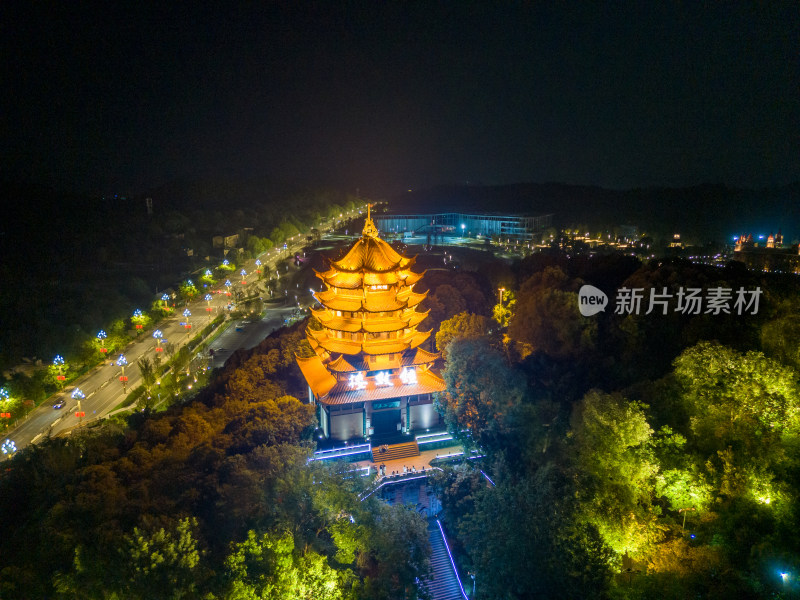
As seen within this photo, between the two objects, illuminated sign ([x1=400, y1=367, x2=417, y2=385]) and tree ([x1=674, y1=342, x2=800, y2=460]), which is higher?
tree ([x1=674, y1=342, x2=800, y2=460])

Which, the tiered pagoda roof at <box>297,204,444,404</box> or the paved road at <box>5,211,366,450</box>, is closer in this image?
the tiered pagoda roof at <box>297,204,444,404</box>

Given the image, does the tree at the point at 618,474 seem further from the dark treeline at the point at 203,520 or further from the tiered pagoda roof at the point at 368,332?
the tiered pagoda roof at the point at 368,332

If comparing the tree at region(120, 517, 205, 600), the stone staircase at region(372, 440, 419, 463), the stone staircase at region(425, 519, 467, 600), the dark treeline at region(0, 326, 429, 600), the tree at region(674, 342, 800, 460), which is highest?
the tree at region(674, 342, 800, 460)

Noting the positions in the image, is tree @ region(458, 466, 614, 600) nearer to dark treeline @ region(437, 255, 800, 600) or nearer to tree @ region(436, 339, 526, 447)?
dark treeline @ region(437, 255, 800, 600)

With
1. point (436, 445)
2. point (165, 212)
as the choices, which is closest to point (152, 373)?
point (436, 445)

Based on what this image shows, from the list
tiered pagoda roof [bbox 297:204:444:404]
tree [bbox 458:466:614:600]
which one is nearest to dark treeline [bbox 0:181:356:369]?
tiered pagoda roof [bbox 297:204:444:404]

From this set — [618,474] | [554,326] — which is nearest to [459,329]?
A: [554,326]

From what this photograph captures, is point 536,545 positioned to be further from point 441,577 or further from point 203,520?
point 203,520

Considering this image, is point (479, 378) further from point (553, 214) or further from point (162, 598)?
point (553, 214)
